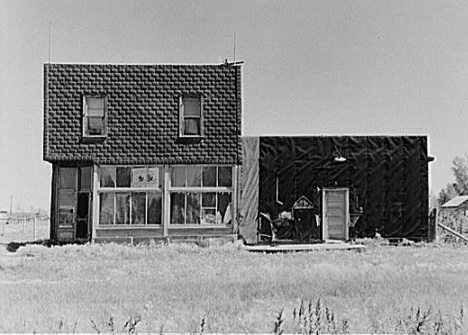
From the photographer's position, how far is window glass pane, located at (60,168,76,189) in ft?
52.6

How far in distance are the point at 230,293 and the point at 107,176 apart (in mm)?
7774

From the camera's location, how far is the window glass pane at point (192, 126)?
15945 mm

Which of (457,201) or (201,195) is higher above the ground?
(201,195)

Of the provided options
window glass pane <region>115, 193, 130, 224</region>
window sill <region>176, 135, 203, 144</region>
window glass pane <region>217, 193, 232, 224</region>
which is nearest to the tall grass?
window glass pane <region>115, 193, 130, 224</region>

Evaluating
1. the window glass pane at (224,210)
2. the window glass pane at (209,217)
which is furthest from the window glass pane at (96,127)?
the window glass pane at (224,210)

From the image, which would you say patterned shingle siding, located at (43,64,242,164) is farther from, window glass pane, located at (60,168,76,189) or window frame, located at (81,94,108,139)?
window glass pane, located at (60,168,76,189)

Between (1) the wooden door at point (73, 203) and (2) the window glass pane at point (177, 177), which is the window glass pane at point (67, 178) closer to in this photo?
(1) the wooden door at point (73, 203)

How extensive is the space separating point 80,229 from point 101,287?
6.98m

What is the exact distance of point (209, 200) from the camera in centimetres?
1588

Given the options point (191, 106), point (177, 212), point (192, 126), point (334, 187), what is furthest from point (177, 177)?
point (334, 187)

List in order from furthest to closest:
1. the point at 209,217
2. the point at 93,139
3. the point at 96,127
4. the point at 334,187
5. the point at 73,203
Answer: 1. the point at 334,187
2. the point at 73,203
3. the point at 209,217
4. the point at 96,127
5. the point at 93,139

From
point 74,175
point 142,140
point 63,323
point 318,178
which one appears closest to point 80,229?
point 74,175

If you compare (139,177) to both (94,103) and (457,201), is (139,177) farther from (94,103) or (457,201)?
(457,201)

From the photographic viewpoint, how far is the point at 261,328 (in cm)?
714
